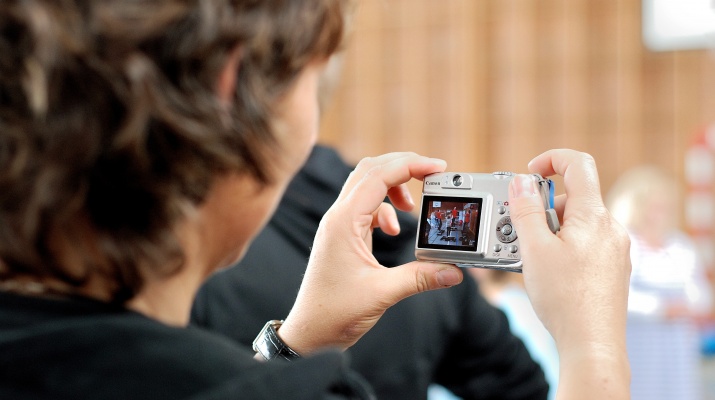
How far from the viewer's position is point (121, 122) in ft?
1.86

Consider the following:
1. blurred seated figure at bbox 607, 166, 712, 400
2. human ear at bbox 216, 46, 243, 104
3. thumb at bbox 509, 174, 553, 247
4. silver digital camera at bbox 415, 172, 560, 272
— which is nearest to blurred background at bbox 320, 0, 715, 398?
blurred seated figure at bbox 607, 166, 712, 400

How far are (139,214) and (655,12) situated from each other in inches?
233

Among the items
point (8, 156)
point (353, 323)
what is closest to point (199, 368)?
point (8, 156)

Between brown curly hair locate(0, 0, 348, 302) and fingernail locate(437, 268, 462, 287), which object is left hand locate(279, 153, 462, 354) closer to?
fingernail locate(437, 268, 462, 287)

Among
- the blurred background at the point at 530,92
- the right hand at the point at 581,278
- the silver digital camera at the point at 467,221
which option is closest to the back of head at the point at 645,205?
the blurred background at the point at 530,92

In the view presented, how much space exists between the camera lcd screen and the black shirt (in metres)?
0.37

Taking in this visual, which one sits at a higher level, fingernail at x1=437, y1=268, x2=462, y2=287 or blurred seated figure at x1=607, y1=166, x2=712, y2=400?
fingernail at x1=437, y1=268, x2=462, y2=287

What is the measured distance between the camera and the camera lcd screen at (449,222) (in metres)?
0.95

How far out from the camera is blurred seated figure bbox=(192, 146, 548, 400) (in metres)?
1.29

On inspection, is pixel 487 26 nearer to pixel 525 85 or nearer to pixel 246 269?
pixel 525 85

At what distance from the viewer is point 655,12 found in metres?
5.89

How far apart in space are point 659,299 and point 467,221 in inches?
117

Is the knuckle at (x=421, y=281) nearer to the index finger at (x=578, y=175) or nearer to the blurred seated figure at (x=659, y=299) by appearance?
the index finger at (x=578, y=175)

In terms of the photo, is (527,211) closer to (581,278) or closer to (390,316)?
(581,278)
